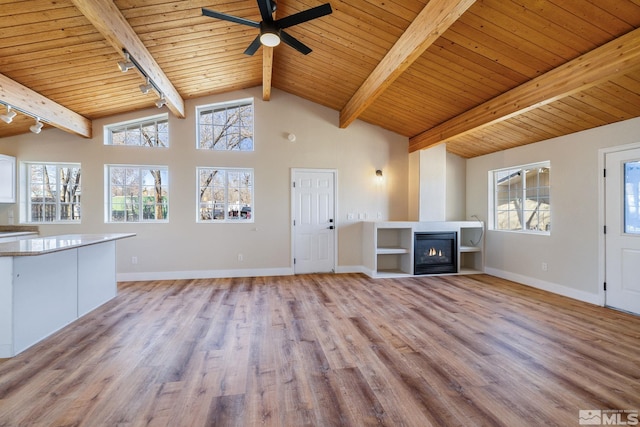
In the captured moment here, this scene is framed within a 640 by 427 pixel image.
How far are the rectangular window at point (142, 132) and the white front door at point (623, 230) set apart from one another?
22.4 feet

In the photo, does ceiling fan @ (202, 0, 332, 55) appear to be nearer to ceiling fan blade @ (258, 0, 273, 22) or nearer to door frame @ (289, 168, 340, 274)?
ceiling fan blade @ (258, 0, 273, 22)

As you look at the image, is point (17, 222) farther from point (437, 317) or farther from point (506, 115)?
point (506, 115)

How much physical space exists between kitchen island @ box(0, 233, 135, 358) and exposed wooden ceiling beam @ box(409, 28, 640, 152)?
5055 mm

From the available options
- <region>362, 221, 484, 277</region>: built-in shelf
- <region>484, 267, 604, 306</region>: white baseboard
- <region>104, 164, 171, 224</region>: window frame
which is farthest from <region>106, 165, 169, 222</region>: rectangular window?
<region>484, 267, 604, 306</region>: white baseboard

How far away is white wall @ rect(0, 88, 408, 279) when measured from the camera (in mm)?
5066

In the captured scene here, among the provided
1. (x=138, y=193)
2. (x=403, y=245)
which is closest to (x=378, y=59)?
(x=403, y=245)

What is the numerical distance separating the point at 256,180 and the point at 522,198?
191 inches

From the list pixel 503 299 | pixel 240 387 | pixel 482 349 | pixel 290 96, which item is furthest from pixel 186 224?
pixel 503 299

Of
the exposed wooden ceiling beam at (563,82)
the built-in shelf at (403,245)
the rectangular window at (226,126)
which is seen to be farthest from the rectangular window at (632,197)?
the rectangular window at (226,126)

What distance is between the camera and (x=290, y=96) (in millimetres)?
5738

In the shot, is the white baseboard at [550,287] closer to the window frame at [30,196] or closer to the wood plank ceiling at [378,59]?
the wood plank ceiling at [378,59]

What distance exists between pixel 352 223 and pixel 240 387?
4.23m

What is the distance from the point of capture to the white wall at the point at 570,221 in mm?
3883

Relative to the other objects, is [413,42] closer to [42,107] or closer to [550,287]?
[550,287]
